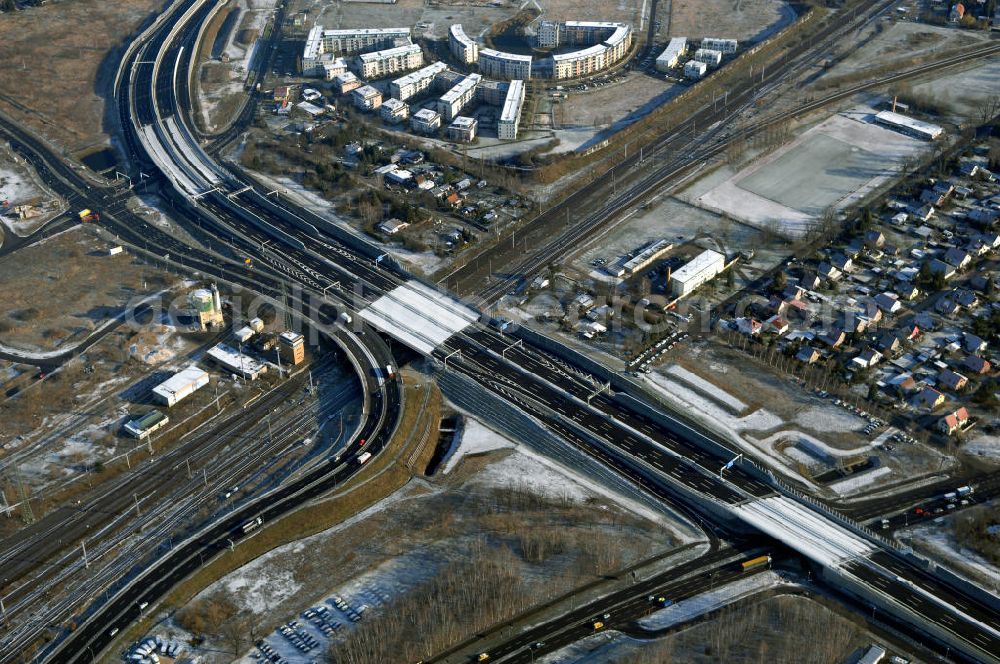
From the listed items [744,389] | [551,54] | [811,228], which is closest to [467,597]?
[744,389]

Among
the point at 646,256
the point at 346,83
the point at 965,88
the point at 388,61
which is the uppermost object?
the point at 388,61

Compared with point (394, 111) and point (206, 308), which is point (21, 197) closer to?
point (206, 308)

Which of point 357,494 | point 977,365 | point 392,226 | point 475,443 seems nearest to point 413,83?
point 392,226

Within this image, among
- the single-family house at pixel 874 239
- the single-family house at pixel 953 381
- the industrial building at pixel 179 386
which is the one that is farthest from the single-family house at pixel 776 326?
the industrial building at pixel 179 386

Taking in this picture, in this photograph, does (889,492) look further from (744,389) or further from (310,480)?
(310,480)

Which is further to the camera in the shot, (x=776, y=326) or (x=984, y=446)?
(x=776, y=326)

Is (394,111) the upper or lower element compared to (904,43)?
lower

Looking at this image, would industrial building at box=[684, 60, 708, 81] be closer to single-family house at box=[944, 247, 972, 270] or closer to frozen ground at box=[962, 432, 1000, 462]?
single-family house at box=[944, 247, 972, 270]
